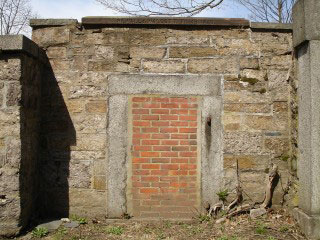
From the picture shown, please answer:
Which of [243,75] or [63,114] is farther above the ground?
[243,75]

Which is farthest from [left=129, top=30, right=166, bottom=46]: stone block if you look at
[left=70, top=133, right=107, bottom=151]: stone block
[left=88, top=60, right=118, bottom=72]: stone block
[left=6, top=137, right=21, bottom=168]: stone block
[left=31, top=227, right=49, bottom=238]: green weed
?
[left=31, top=227, right=49, bottom=238]: green weed

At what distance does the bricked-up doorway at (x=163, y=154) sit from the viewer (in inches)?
156

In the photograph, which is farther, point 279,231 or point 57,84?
point 57,84

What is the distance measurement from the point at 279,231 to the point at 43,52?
3567 millimetres

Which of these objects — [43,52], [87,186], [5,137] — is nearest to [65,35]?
[43,52]

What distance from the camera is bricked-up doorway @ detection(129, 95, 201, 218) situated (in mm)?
3967

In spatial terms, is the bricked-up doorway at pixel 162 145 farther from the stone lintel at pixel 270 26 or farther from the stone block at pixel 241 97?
the stone lintel at pixel 270 26

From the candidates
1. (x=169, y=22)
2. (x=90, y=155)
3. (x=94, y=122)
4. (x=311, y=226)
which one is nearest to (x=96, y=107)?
Answer: (x=94, y=122)

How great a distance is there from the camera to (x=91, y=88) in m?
4.03

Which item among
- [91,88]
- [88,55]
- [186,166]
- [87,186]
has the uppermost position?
[88,55]

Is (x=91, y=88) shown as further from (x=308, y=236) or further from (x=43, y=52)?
(x=308, y=236)

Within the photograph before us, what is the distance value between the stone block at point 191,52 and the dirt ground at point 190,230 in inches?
80.6

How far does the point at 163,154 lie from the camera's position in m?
3.97

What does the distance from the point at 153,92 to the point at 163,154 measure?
79cm
